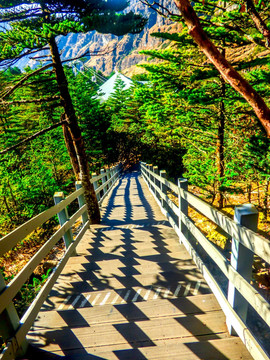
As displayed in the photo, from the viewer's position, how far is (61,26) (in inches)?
144

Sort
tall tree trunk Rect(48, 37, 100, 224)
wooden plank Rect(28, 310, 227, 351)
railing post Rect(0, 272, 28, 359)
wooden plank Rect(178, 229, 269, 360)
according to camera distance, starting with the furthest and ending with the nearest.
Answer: tall tree trunk Rect(48, 37, 100, 224) < wooden plank Rect(28, 310, 227, 351) < railing post Rect(0, 272, 28, 359) < wooden plank Rect(178, 229, 269, 360)

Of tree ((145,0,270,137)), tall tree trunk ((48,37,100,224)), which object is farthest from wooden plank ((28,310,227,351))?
tall tree trunk ((48,37,100,224))

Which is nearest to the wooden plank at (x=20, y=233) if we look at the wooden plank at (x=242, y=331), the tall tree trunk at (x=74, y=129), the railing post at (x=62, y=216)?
the railing post at (x=62, y=216)

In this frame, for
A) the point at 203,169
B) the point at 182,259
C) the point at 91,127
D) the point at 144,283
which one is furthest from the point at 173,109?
the point at 91,127

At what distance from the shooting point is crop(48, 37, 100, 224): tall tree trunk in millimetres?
5117

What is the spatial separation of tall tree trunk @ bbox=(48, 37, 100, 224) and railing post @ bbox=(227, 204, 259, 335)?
4.42 m

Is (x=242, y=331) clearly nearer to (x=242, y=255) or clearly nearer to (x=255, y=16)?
(x=242, y=255)

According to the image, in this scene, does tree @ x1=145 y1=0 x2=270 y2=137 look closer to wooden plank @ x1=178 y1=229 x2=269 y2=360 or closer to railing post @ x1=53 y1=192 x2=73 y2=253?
wooden plank @ x1=178 y1=229 x2=269 y2=360

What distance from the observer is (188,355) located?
1.91m

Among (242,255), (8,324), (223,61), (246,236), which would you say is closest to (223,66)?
(223,61)

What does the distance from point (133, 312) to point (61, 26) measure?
4.82 metres

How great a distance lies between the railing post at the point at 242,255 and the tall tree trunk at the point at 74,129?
14.5ft

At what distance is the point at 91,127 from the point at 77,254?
23.0 meters

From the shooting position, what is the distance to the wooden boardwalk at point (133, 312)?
201 cm
